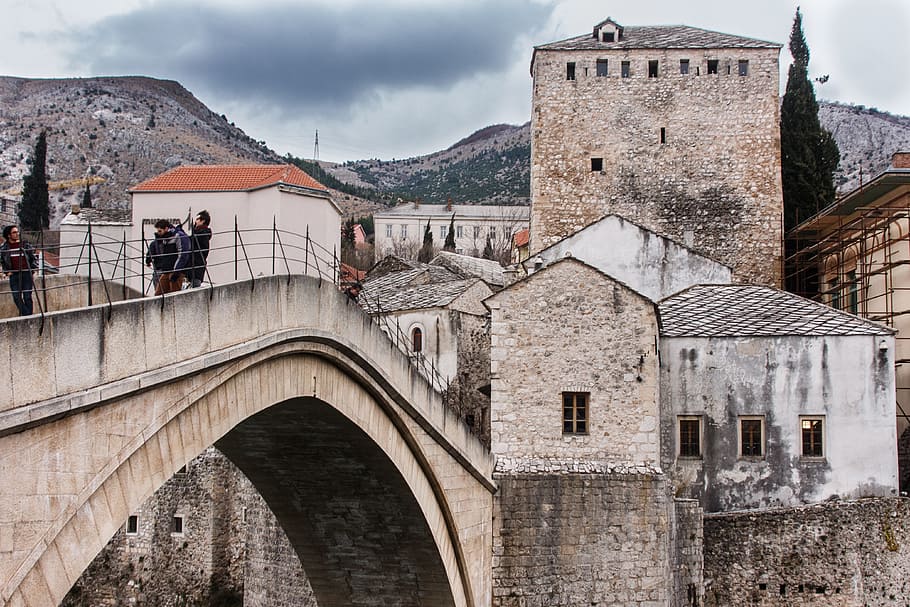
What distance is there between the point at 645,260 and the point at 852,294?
21.2 feet

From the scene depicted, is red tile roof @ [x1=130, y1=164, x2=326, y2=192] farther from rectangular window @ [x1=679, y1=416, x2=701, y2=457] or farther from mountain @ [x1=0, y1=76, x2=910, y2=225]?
mountain @ [x1=0, y1=76, x2=910, y2=225]

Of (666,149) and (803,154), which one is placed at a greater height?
(803,154)

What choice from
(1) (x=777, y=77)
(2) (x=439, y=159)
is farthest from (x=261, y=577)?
(2) (x=439, y=159)

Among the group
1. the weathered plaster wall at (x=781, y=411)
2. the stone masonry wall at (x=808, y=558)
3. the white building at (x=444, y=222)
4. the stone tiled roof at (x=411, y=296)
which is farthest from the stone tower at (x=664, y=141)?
the white building at (x=444, y=222)

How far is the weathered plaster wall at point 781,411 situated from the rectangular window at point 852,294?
6.92 m

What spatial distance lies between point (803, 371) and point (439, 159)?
130m

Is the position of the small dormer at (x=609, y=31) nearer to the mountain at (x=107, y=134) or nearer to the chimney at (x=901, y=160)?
the chimney at (x=901, y=160)

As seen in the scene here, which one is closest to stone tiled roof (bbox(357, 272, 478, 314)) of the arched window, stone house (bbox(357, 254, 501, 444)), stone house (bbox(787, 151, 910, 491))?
stone house (bbox(357, 254, 501, 444))

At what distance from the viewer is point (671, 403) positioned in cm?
2322

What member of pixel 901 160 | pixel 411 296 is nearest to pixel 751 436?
pixel 411 296

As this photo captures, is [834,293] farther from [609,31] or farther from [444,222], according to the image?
[444,222]

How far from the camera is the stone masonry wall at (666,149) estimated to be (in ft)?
108

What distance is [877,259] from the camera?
28.6 m

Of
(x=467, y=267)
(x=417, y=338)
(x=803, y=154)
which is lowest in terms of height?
(x=417, y=338)
